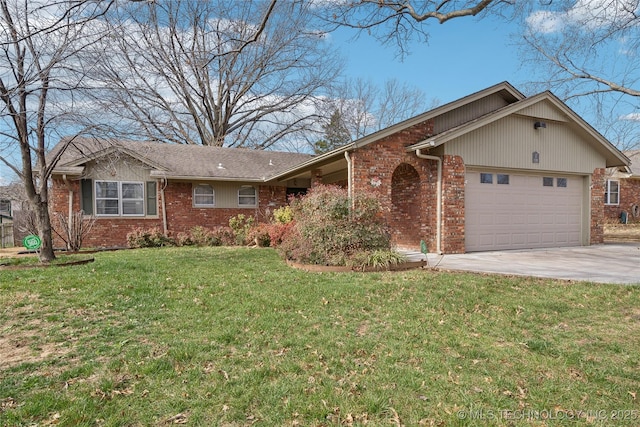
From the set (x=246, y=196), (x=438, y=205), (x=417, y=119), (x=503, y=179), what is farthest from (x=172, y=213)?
(x=503, y=179)

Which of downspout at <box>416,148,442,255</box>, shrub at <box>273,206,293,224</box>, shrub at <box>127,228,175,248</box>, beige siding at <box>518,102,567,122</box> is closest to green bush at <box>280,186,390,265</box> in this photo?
downspout at <box>416,148,442,255</box>

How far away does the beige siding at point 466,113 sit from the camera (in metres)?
11.9

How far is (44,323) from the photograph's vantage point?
470 centimetres

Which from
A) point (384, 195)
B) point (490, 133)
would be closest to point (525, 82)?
point (490, 133)

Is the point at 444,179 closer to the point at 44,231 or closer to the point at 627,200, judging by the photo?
the point at 44,231

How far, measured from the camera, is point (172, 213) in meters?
15.4

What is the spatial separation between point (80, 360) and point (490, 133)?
11374 millimetres

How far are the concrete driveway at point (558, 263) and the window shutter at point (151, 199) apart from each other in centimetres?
1074

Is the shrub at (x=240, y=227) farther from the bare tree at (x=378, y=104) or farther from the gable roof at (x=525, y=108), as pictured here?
the bare tree at (x=378, y=104)

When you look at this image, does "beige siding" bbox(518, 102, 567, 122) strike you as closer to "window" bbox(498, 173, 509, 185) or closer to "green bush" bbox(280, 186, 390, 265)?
"window" bbox(498, 173, 509, 185)

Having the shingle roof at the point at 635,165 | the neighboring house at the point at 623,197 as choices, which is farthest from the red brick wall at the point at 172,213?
the shingle roof at the point at 635,165

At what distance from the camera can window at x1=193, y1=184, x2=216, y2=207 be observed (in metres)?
16.0

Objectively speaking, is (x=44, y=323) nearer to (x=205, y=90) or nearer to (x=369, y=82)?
(x=205, y=90)

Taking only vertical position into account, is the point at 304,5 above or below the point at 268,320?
above
